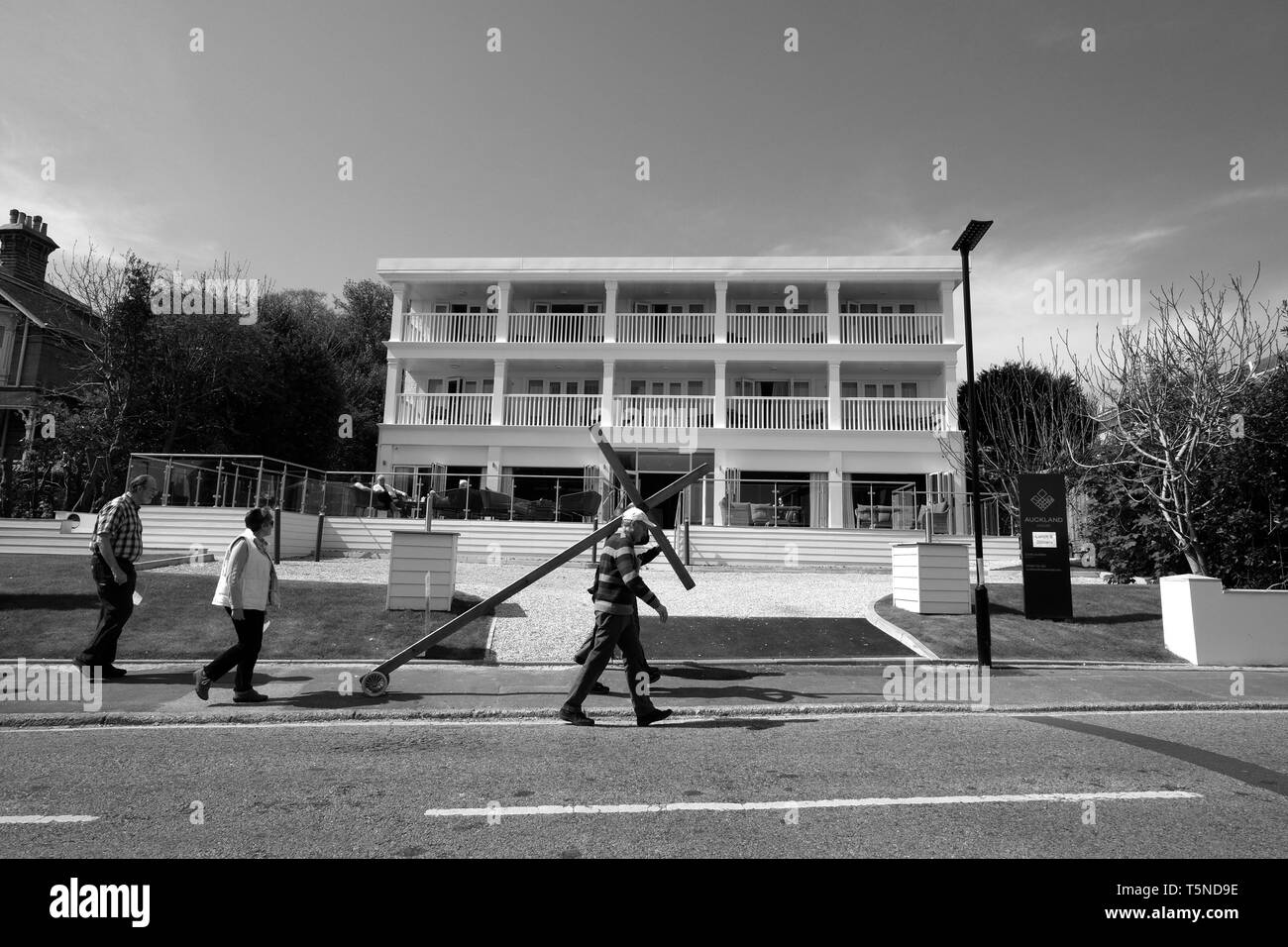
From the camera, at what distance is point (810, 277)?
29.9 m

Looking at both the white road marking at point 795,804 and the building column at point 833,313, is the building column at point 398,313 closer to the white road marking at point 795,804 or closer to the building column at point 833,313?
the building column at point 833,313

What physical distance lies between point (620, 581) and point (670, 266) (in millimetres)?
24502

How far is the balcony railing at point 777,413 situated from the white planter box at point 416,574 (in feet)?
59.5

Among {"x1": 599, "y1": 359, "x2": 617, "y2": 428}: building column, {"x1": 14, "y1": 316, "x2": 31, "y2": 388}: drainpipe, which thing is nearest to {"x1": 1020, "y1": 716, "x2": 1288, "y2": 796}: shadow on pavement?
{"x1": 599, "y1": 359, "x2": 617, "y2": 428}: building column

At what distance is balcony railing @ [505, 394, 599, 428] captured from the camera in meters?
29.4

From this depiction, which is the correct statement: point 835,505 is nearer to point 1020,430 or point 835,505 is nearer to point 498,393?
point 1020,430

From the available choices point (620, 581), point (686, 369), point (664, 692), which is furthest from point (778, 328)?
point (620, 581)

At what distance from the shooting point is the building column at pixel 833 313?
29344 millimetres

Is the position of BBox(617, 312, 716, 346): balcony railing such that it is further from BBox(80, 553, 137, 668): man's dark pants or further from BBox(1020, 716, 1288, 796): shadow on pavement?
BBox(1020, 716, 1288, 796): shadow on pavement

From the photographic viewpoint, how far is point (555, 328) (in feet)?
102

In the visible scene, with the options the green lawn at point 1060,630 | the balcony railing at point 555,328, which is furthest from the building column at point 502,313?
the green lawn at point 1060,630
